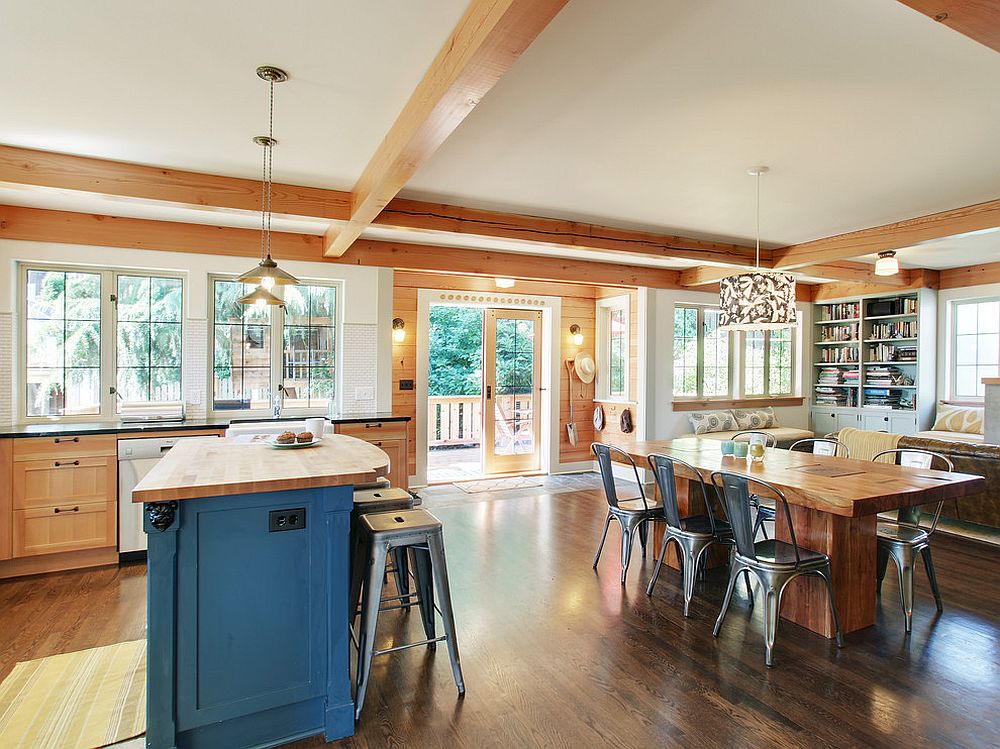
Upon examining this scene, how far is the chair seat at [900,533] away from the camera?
10.2 feet

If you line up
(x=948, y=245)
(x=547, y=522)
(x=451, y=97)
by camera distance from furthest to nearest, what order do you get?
(x=948, y=245) → (x=547, y=522) → (x=451, y=97)

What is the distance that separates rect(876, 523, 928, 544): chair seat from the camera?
3111mm

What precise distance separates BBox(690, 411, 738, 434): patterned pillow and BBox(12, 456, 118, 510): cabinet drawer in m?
5.90

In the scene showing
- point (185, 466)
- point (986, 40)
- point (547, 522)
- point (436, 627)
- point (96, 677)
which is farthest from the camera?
point (547, 522)

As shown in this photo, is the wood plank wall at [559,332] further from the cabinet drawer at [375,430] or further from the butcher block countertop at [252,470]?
the butcher block countertop at [252,470]

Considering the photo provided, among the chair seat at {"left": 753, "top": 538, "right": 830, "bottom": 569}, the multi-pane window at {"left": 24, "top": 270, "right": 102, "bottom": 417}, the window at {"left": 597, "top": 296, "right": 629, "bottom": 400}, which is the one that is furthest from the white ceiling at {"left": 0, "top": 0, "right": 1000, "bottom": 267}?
the window at {"left": 597, "top": 296, "right": 629, "bottom": 400}

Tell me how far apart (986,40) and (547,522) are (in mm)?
4266

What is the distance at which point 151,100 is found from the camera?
8.37 feet

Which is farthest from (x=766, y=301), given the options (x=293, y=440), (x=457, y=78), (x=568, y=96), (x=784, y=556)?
(x=293, y=440)

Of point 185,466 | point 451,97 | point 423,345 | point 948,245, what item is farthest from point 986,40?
point 423,345

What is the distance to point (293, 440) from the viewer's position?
2.94 metres

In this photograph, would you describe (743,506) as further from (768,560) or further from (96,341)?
(96,341)

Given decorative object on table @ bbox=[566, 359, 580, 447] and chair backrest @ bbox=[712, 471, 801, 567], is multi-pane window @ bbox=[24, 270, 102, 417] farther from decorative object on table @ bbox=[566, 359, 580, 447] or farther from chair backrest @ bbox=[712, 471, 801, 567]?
decorative object on table @ bbox=[566, 359, 580, 447]

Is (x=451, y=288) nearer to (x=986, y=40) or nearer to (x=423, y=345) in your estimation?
(x=423, y=345)
